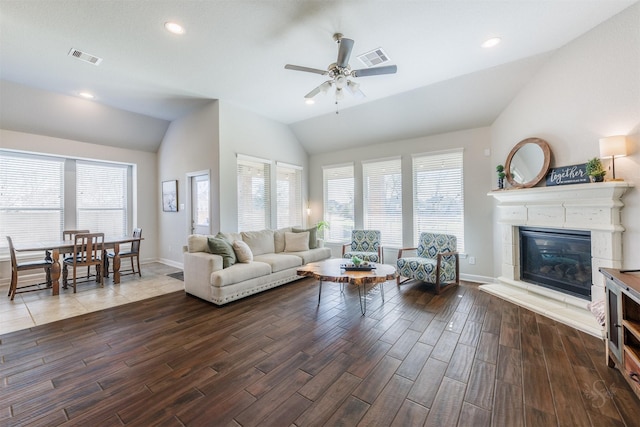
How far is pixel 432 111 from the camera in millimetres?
4582

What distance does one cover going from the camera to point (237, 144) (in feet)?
16.8

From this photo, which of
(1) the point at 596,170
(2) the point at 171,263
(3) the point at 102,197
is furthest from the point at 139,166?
(1) the point at 596,170

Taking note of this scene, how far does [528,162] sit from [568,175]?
60 centimetres

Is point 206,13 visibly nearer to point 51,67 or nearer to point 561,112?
point 51,67

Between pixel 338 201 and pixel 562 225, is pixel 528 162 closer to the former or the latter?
pixel 562 225

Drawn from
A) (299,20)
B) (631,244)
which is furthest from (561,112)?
(299,20)

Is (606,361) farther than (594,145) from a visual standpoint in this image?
No

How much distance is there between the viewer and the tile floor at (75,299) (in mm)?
3145

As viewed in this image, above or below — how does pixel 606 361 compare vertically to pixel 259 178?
below

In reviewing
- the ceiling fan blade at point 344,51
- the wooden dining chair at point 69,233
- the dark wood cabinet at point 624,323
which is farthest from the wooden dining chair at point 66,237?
the dark wood cabinet at point 624,323

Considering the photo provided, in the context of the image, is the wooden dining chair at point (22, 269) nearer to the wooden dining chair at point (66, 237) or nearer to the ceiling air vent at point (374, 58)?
the wooden dining chair at point (66, 237)

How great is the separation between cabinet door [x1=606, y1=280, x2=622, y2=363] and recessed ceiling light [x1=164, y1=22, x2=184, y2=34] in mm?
4652

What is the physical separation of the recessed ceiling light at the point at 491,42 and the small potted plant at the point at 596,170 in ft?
5.64

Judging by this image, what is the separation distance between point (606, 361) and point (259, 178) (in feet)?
18.0
